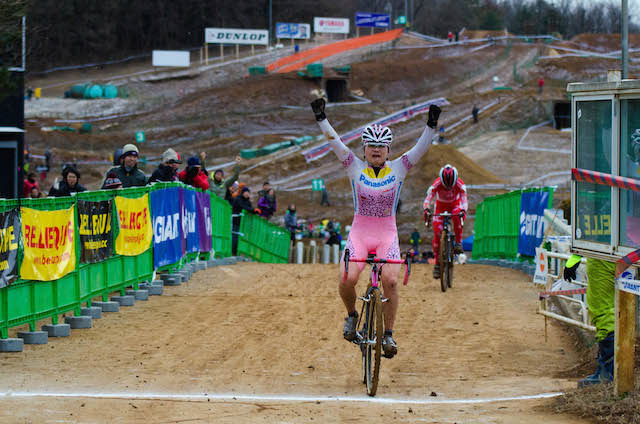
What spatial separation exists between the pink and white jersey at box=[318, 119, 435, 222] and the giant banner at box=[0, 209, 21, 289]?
380cm

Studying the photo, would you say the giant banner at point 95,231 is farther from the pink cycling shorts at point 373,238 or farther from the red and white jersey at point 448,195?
the red and white jersey at point 448,195

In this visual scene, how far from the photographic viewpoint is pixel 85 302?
13.0 metres

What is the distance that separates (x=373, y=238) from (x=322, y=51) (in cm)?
8890

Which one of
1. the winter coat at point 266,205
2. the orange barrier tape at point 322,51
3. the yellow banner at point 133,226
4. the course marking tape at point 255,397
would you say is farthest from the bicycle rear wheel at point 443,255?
the orange barrier tape at point 322,51

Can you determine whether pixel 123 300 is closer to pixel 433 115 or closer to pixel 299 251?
pixel 433 115

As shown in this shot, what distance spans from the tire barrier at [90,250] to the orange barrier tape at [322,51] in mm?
74654

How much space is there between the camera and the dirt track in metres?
7.39

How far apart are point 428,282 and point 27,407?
11.3m

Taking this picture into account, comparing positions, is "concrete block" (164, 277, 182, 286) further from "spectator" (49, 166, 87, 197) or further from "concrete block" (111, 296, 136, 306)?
"spectator" (49, 166, 87, 197)

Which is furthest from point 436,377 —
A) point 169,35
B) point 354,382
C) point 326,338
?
point 169,35

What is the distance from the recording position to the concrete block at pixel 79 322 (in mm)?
11789

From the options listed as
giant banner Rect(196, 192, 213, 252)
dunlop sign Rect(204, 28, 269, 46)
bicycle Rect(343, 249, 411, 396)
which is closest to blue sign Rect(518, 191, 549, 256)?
giant banner Rect(196, 192, 213, 252)

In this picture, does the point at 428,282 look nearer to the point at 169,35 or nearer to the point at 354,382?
the point at 354,382

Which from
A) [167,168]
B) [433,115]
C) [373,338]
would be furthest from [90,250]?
[433,115]
